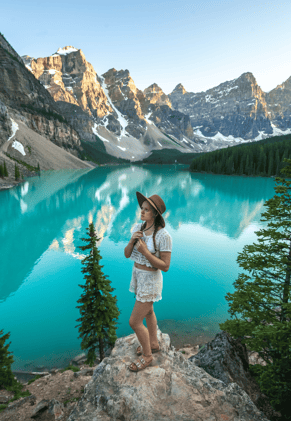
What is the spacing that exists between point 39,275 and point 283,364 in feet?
58.5

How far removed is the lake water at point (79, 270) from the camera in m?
11.5

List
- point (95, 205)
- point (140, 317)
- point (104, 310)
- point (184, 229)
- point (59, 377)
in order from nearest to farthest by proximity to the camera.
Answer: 1. point (140, 317)
2. point (59, 377)
3. point (104, 310)
4. point (184, 229)
5. point (95, 205)

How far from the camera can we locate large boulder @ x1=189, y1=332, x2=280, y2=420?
5027mm

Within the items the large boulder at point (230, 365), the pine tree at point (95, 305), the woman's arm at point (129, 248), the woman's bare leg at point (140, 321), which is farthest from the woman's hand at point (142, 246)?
the pine tree at point (95, 305)

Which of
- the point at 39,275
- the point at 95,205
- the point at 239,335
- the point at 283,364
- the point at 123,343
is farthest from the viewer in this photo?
the point at 95,205

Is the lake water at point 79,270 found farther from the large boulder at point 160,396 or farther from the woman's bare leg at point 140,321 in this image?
the woman's bare leg at point 140,321

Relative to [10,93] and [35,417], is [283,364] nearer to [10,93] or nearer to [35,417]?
[35,417]

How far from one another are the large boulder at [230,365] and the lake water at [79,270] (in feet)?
16.1

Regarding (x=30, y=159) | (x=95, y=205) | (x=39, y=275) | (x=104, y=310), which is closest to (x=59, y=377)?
(x=104, y=310)

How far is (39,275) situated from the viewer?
18.0 meters

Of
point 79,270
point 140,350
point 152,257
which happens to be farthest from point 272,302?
point 79,270

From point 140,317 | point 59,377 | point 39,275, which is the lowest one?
point 39,275

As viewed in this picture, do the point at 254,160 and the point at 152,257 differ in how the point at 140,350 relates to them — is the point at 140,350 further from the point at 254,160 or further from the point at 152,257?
the point at 254,160

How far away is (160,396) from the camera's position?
3.65m
